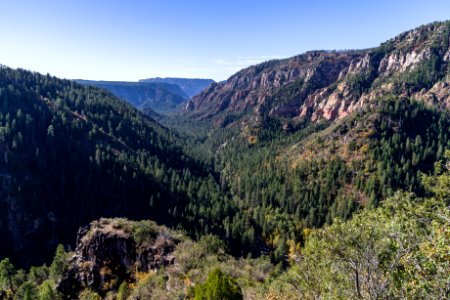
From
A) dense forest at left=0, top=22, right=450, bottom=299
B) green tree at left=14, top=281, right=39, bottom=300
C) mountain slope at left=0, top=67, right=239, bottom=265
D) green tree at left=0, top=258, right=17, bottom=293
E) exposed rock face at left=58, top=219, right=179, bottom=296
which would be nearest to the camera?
dense forest at left=0, top=22, right=450, bottom=299

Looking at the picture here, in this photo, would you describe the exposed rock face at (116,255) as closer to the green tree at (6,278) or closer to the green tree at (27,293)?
the green tree at (27,293)

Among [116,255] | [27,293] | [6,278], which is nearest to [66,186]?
[6,278]

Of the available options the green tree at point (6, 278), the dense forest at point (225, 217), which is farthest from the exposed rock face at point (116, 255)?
the green tree at point (6, 278)

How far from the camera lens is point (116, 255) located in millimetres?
68000

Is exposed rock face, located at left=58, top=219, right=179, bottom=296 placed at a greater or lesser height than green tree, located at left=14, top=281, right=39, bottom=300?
greater

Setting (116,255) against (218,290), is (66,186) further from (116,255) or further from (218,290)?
(218,290)

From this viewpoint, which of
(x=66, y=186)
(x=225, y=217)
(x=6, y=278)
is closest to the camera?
(x=6, y=278)

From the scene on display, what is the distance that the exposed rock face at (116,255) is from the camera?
6425 cm

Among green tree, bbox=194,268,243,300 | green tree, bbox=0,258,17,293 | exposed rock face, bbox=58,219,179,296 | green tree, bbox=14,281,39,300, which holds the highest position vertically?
green tree, bbox=194,268,243,300

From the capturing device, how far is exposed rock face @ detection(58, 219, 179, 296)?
6425cm

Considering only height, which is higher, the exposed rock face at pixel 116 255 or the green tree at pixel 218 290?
the green tree at pixel 218 290

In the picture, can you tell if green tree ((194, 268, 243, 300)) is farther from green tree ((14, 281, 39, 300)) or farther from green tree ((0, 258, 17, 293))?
green tree ((0, 258, 17, 293))

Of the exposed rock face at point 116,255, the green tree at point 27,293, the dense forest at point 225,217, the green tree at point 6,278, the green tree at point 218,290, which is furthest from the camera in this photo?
the green tree at point 6,278

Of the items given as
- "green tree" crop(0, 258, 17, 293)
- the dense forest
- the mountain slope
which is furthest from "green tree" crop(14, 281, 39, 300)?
the mountain slope
